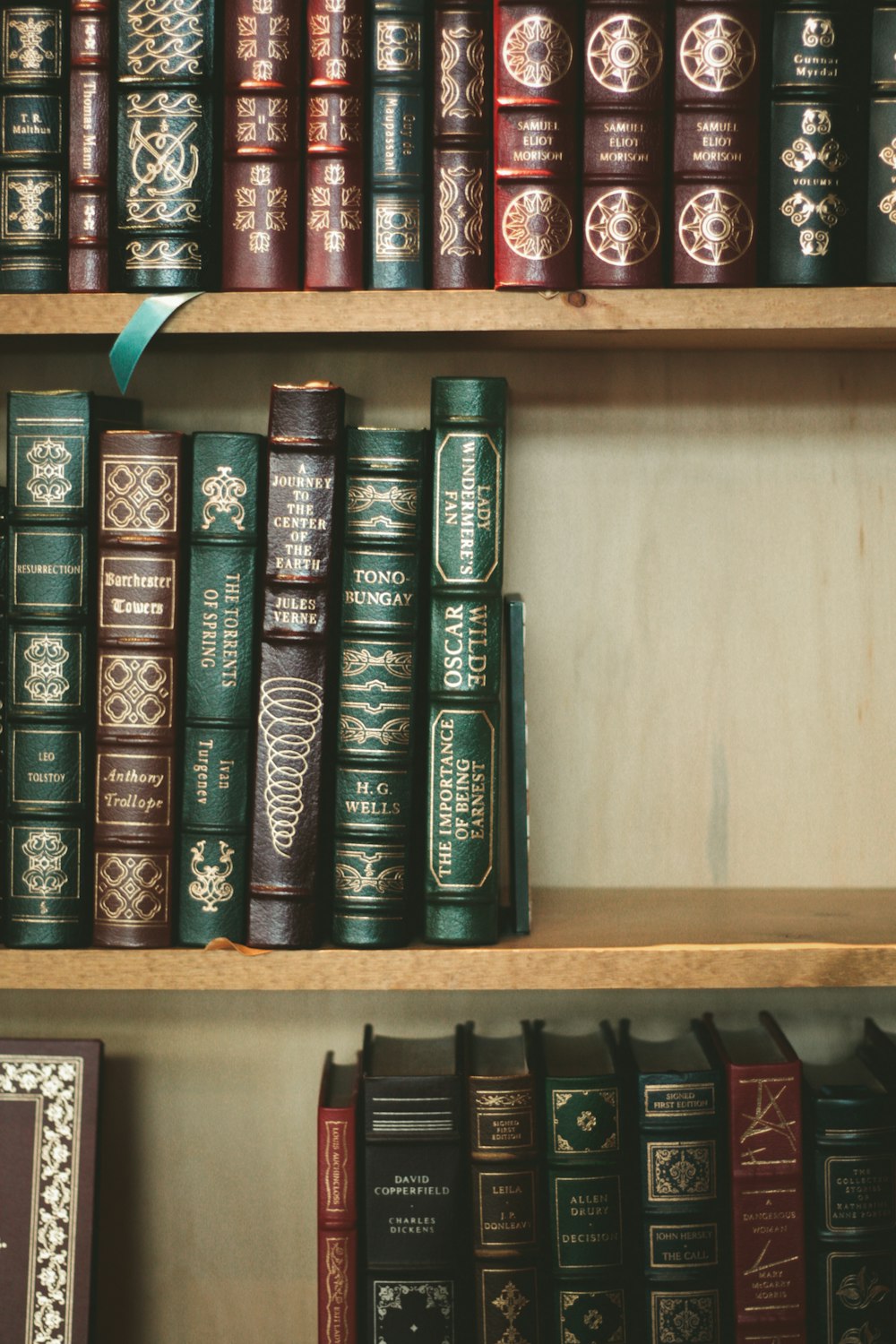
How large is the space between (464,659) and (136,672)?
0.72 feet

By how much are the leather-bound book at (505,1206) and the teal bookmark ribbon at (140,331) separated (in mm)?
540

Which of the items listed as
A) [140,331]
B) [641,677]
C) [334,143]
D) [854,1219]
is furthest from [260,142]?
[854,1219]

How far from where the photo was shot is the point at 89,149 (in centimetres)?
79

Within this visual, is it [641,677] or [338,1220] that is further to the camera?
[641,677]

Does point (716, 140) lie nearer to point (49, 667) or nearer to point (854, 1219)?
point (49, 667)

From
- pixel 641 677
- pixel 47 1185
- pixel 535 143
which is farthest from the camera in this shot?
pixel 641 677

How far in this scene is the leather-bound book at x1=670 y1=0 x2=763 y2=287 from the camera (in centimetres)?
77

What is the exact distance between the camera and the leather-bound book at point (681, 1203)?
834mm

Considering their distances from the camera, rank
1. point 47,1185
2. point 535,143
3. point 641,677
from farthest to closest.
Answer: point 641,677
point 47,1185
point 535,143

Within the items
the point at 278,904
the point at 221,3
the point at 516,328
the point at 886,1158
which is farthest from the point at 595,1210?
the point at 221,3

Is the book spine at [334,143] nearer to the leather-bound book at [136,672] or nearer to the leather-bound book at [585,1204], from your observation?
the leather-bound book at [136,672]

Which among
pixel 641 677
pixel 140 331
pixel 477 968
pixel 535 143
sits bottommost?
pixel 477 968

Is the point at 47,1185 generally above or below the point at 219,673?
below

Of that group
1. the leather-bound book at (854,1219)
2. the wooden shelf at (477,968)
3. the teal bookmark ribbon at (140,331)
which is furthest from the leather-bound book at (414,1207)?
the teal bookmark ribbon at (140,331)
